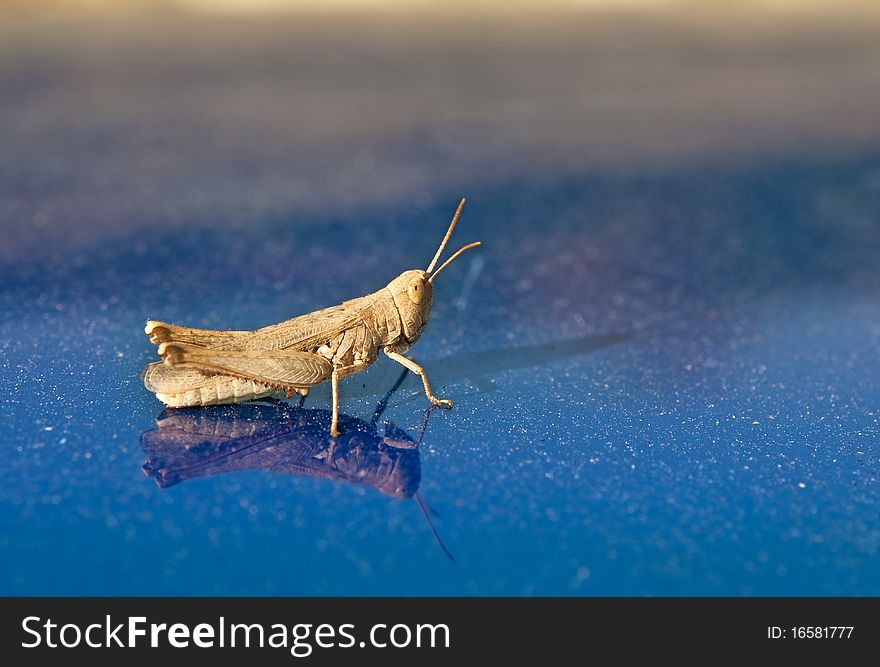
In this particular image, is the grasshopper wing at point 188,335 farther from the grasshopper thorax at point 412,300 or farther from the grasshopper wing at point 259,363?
the grasshopper thorax at point 412,300

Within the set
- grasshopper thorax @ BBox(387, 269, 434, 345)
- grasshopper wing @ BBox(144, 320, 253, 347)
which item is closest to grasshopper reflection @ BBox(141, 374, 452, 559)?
grasshopper wing @ BBox(144, 320, 253, 347)

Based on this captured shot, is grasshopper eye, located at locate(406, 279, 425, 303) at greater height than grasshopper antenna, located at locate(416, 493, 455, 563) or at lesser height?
greater

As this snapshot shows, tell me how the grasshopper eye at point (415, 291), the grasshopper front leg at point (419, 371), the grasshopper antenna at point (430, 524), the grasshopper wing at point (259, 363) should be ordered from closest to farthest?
the grasshopper antenna at point (430, 524)
the grasshopper wing at point (259, 363)
the grasshopper front leg at point (419, 371)
the grasshopper eye at point (415, 291)

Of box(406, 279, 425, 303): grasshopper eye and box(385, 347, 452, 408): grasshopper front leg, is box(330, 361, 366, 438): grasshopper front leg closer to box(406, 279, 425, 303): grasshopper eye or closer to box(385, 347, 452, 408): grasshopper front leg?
box(385, 347, 452, 408): grasshopper front leg

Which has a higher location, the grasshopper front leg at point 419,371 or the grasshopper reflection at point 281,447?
the grasshopper front leg at point 419,371

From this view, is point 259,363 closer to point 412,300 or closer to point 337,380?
point 337,380

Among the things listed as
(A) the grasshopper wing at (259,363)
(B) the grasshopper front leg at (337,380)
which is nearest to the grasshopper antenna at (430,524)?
(B) the grasshopper front leg at (337,380)
